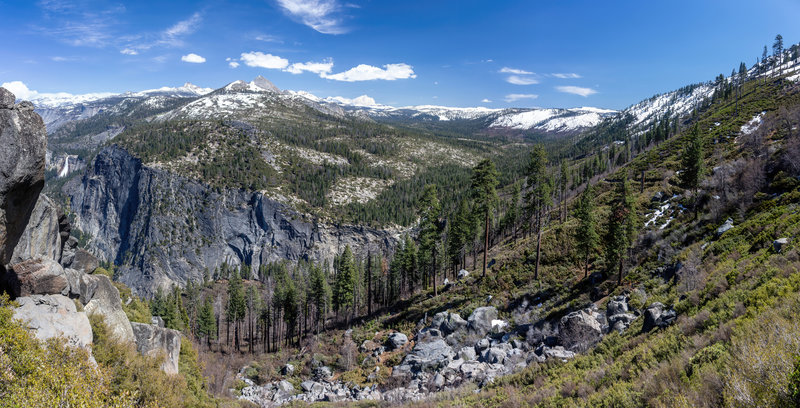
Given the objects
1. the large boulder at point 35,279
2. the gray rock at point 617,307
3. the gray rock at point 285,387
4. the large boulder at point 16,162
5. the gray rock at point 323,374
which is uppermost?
the large boulder at point 16,162

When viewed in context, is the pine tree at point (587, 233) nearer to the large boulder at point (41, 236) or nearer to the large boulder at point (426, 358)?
the large boulder at point (426, 358)

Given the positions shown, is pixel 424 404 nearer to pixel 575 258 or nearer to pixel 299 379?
pixel 299 379

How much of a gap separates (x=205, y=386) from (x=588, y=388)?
25288 mm

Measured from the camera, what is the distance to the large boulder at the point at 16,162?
10.8 meters

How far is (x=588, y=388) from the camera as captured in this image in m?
10.7

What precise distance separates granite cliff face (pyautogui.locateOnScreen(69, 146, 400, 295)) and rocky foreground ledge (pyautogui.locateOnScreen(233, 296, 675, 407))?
95.2m

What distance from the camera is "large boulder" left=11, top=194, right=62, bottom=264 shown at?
14453 mm

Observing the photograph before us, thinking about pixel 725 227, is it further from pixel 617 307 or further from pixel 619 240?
pixel 617 307

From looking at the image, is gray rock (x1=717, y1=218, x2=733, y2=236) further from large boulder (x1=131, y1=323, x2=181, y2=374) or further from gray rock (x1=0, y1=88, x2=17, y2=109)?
gray rock (x1=0, y1=88, x2=17, y2=109)

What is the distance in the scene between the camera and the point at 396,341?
32125 millimetres

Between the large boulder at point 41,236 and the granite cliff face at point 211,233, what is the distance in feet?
359

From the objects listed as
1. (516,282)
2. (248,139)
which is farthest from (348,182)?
(516,282)

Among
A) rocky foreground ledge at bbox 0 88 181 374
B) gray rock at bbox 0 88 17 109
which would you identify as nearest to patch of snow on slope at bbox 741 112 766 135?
rocky foreground ledge at bbox 0 88 181 374

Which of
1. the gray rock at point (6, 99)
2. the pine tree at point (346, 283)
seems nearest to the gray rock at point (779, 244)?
the gray rock at point (6, 99)
